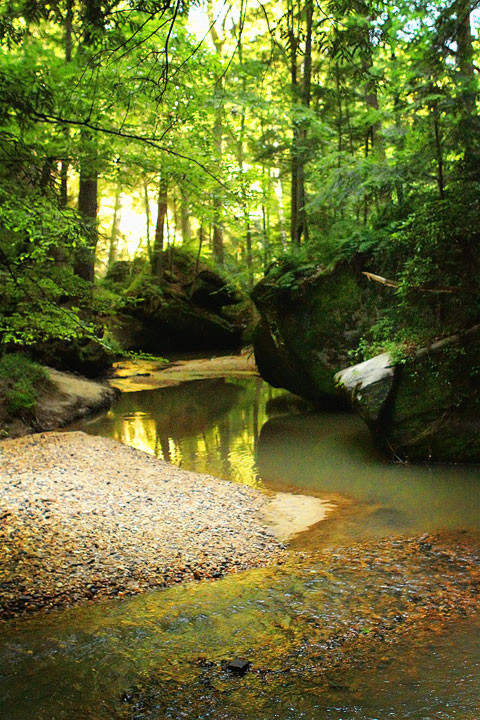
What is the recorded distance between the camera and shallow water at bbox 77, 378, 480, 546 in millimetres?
6910

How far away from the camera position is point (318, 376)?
1352 cm

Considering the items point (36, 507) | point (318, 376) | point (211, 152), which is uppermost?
point (211, 152)

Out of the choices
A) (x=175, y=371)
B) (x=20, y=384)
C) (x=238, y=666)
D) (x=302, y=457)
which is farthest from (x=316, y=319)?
(x=238, y=666)

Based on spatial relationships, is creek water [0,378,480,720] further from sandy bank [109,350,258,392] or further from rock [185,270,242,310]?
rock [185,270,242,310]

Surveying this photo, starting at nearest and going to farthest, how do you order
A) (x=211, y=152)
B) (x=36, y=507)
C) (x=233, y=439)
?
(x=36, y=507)
(x=211, y=152)
(x=233, y=439)

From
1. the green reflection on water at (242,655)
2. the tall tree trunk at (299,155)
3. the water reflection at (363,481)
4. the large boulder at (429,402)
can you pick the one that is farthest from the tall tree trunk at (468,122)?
the tall tree trunk at (299,155)

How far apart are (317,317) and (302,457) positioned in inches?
182

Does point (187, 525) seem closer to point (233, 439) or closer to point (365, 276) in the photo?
point (233, 439)

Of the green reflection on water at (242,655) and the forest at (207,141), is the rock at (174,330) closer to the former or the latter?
the forest at (207,141)

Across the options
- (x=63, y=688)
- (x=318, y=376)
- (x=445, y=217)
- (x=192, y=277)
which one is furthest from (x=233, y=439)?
(x=192, y=277)

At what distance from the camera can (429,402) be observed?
9352mm

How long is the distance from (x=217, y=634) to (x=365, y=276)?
1054cm

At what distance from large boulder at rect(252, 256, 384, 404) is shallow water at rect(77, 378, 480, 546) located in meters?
1.09

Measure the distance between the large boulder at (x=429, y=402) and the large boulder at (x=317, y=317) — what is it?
3.36m
